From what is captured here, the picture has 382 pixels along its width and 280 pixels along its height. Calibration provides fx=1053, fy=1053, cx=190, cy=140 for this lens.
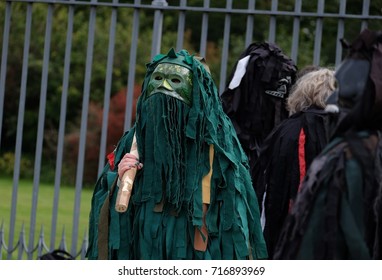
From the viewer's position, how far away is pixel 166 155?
5.07 meters

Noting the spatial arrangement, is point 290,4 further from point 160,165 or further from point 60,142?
point 160,165

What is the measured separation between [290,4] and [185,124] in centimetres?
1642

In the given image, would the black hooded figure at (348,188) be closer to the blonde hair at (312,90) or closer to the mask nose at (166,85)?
the mask nose at (166,85)

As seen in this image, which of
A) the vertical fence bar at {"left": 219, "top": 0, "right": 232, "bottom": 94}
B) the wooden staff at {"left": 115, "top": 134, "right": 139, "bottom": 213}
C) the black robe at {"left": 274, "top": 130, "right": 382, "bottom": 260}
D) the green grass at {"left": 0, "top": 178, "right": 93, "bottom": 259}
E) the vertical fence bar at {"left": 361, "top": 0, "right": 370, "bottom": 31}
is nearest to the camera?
the black robe at {"left": 274, "top": 130, "right": 382, "bottom": 260}

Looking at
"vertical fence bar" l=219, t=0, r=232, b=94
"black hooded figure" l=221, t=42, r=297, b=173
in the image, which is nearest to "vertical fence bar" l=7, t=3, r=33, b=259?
"vertical fence bar" l=219, t=0, r=232, b=94

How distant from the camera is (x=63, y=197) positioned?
19312mm

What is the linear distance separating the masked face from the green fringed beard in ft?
0.10

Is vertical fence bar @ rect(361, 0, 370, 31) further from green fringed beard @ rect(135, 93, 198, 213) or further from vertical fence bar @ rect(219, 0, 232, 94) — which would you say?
green fringed beard @ rect(135, 93, 198, 213)

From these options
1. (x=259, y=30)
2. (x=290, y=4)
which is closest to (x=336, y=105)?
(x=290, y=4)

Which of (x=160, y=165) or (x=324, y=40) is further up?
(x=324, y=40)

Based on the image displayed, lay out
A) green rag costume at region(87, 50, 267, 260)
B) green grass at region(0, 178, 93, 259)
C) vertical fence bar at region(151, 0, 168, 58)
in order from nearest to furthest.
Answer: green rag costume at region(87, 50, 267, 260) < vertical fence bar at region(151, 0, 168, 58) < green grass at region(0, 178, 93, 259)

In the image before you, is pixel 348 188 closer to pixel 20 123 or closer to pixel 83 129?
pixel 83 129

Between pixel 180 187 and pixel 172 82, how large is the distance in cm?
52

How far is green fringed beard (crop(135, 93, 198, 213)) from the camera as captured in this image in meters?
5.04
